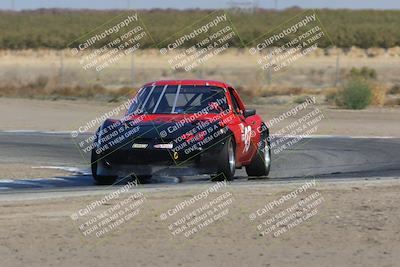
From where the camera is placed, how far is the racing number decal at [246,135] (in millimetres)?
15656

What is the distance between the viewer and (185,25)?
344 ft

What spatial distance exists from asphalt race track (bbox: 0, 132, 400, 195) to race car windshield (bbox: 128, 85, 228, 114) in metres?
1.05

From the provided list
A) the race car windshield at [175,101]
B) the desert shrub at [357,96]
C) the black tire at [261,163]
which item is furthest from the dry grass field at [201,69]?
the race car windshield at [175,101]

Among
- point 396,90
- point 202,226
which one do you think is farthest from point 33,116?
point 202,226

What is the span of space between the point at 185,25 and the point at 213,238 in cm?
9540

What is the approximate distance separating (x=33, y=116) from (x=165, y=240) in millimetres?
23308

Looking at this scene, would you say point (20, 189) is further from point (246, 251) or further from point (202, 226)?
point (246, 251)

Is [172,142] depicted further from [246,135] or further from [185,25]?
[185,25]

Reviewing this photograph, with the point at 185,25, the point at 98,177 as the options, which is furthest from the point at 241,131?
the point at 185,25

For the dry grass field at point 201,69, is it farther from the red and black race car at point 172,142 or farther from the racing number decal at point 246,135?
the red and black race car at point 172,142

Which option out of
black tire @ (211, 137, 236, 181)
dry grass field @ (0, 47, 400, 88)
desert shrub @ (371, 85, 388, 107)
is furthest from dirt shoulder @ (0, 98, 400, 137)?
black tire @ (211, 137, 236, 181)

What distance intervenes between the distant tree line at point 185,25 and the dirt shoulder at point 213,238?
214ft

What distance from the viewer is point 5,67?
67188mm

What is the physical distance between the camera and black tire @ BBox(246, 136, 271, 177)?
16703 millimetres
